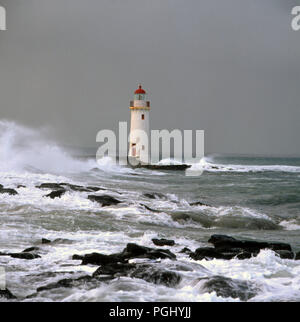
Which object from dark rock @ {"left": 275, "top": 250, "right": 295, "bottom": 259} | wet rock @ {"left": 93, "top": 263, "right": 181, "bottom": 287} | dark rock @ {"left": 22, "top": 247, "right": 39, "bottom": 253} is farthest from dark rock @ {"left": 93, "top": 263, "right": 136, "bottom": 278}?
dark rock @ {"left": 275, "top": 250, "right": 295, "bottom": 259}

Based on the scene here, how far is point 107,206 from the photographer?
37.1 feet

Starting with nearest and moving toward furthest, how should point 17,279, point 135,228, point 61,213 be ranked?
point 17,279
point 135,228
point 61,213

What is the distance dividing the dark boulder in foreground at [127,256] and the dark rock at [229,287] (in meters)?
1.25

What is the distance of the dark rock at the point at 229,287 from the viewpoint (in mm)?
4758

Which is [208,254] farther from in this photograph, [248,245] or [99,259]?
[99,259]

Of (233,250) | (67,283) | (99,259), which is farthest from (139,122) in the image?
(67,283)

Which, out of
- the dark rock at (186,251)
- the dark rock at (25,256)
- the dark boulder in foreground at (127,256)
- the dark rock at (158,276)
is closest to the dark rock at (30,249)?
the dark rock at (25,256)

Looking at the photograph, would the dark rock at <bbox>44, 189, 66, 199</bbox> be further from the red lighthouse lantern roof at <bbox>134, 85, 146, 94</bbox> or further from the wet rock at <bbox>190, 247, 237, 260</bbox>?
the red lighthouse lantern roof at <bbox>134, 85, 146, 94</bbox>

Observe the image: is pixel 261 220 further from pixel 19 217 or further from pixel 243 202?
pixel 19 217

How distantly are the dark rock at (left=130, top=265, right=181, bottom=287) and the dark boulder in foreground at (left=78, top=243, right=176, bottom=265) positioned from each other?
23.0 inches

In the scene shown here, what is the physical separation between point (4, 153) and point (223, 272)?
21212mm

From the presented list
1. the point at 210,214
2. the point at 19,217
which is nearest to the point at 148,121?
the point at 210,214

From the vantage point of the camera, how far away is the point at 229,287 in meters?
4.91

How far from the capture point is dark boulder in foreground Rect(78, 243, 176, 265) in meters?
5.94
